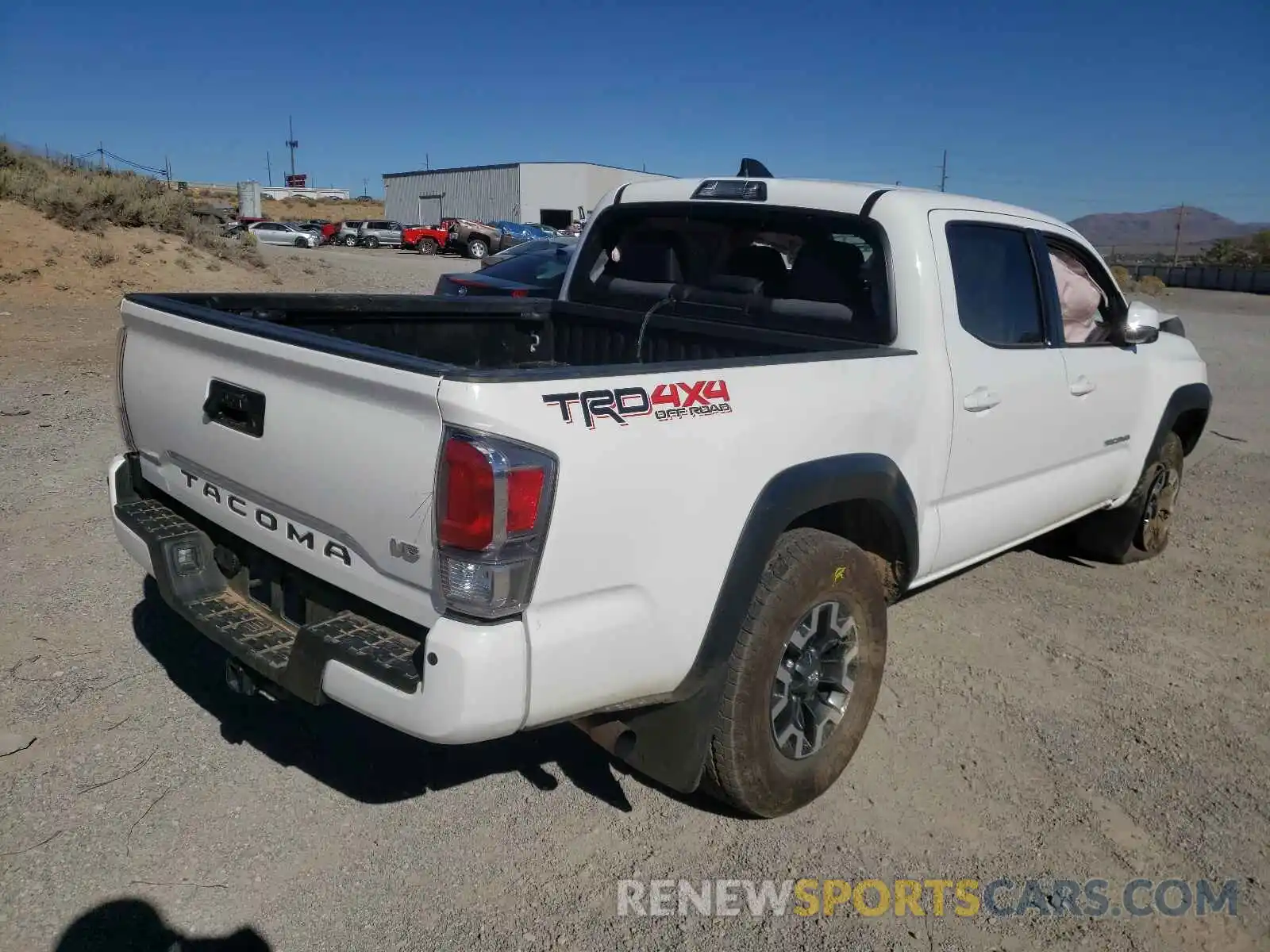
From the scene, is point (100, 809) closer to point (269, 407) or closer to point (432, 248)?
point (269, 407)

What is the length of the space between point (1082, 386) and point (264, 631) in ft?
11.8

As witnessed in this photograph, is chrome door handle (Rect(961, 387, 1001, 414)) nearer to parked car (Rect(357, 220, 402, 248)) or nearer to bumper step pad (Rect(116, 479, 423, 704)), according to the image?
bumper step pad (Rect(116, 479, 423, 704))

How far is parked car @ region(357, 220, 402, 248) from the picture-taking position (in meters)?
46.7

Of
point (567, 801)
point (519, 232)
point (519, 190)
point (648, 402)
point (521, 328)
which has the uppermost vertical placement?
point (519, 190)

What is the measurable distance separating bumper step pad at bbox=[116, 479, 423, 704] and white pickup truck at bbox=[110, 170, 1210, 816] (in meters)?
0.01

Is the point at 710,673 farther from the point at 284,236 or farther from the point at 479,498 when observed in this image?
the point at 284,236

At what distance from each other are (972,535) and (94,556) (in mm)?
4271

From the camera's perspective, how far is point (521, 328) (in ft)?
15.5

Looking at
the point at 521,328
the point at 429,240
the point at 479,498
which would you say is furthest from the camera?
the point at 429,240

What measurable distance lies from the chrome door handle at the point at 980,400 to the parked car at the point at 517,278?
6.27 m

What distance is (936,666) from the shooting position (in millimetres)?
4461

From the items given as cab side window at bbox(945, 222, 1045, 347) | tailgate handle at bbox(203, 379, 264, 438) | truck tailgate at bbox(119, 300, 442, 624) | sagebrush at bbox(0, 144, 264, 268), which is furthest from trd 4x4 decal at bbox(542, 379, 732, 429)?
sagebrush at bbox(0, 144, 264, 268)

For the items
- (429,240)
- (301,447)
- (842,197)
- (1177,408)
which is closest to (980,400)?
(842,197)

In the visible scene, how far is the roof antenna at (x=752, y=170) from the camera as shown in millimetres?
4527
